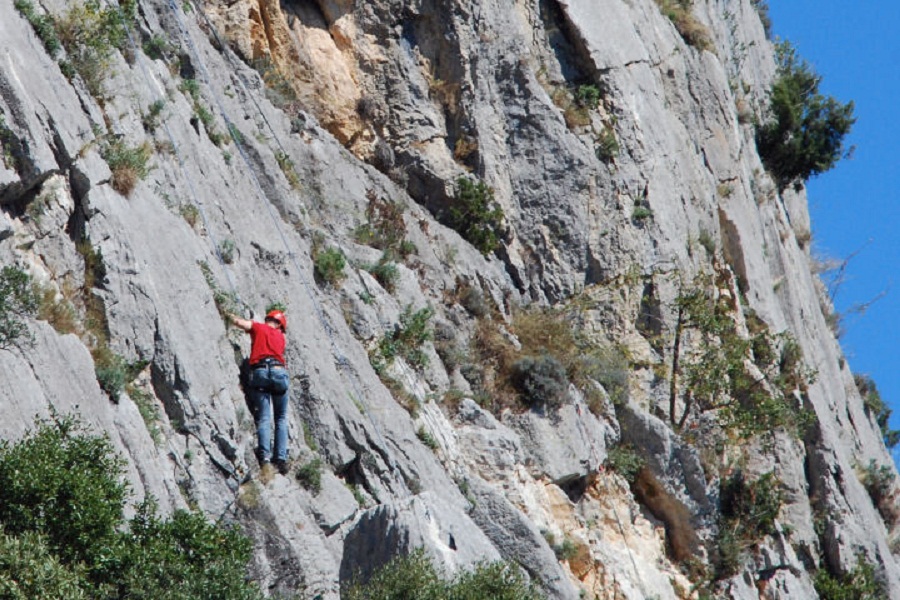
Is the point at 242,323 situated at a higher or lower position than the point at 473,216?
lower

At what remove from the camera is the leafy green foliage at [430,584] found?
44.8ft

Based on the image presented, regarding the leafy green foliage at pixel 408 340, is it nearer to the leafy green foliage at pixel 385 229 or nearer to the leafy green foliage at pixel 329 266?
the leafy green foliage at pixel 329 266

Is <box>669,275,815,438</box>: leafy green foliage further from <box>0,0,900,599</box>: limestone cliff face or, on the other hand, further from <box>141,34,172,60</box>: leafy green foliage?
<box>141,34,172,60</box>: leafy green foliage

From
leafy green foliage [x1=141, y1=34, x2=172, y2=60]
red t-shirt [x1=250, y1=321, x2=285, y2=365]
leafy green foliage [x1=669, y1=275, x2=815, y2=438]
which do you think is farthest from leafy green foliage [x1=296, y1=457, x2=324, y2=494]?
leafy green foliage [x1=669, y1=275, x2=815, y2=438]

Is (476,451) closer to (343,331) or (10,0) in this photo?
(343,331)

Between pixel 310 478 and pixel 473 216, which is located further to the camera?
pixel 473 216

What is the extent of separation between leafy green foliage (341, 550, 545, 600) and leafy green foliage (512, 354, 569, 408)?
6.52 metres

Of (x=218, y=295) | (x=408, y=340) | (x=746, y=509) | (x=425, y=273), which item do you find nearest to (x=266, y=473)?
(x=218, y=295)

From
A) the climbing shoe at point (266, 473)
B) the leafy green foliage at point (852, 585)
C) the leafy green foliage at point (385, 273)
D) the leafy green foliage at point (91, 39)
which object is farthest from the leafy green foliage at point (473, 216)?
the climbing shoe at point (266, 473)

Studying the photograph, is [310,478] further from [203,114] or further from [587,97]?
[587,97]

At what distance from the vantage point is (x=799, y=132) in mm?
36219

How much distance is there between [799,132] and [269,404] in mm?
23649

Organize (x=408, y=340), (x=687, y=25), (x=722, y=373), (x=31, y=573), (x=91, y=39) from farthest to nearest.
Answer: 1. (x=687, y=25)
2. (x=722, y=373)
3. (x=408, y=340)
4. (x=91, y=39)
5. (x=31, y=573)

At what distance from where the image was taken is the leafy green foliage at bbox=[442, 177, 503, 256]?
23609 millimetres
